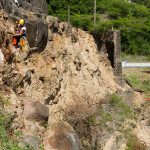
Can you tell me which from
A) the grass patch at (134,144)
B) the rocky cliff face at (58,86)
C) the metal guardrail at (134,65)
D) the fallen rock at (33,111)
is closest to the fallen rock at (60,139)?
the rocky cliff face at (58,86)

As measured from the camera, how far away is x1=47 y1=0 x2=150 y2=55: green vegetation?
1966 inches

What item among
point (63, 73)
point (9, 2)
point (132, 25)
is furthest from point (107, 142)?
point (132, 25)

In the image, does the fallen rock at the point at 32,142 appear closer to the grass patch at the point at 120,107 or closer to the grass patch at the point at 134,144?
the grass patch at the point at 134,144

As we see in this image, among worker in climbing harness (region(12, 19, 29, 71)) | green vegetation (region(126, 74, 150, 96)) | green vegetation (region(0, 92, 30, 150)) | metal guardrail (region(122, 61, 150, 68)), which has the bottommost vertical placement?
metal guardrail (region(122, 61, 150, 68))

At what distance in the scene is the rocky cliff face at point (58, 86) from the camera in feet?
45.9

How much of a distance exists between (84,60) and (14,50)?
6137mm

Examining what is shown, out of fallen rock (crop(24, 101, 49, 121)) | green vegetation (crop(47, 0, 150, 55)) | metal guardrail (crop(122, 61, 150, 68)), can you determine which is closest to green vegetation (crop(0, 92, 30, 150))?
fallen rock (crop(24, 101, 49, 121))

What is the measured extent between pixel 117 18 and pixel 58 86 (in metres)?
41.0

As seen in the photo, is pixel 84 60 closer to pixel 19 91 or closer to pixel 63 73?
pixel 63 73

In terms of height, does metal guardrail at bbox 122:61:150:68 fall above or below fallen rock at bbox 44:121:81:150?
below

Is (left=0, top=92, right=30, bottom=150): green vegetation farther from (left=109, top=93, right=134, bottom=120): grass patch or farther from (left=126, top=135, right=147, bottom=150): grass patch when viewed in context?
(left=109, top=93, right=134, bottom=120): grass patch

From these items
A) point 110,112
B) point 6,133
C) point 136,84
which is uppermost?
point 6,133

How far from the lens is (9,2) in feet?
57.9

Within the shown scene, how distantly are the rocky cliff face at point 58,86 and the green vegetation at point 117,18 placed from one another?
23903 mm
